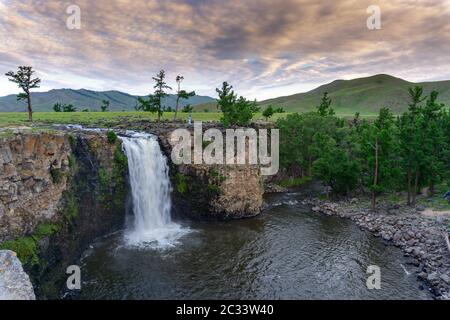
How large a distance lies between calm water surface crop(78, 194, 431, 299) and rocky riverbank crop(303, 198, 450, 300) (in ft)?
4.08

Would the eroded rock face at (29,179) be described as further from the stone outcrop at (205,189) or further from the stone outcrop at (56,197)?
the stone outcrop at (205,189)

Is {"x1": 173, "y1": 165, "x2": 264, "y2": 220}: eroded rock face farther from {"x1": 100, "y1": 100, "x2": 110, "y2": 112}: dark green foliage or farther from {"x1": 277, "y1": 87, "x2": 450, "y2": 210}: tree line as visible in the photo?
{"x1": 100, "y1": 100, "x2": 110, "y2": 112}: dark green foliage

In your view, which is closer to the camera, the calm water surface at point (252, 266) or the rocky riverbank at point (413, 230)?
the calm water surface at point (252, 266)

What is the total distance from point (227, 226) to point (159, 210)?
881cm

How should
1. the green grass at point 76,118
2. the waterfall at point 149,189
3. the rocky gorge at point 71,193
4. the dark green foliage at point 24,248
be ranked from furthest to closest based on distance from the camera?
the green grass at point 76,118, the waterfall at point 149,189, the rocky gorge at point 71,193, the dark green foliage at point 24,248

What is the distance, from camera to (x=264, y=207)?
46750mm

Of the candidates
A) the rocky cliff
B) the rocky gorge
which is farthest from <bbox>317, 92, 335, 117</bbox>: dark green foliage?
the rocky cliff

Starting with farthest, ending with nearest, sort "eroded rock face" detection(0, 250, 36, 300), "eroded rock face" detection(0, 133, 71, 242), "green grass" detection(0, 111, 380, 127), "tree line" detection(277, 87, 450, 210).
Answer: "green grass" detection(0, 111, 380, 127) → "tree line" detection(277, 87, 450, 210) → "eroded rock face" detection(0, 133, 71, 242) → "eroded rock face" detection(0, 250, 36, 300)

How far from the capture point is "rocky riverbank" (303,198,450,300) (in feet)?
87.7

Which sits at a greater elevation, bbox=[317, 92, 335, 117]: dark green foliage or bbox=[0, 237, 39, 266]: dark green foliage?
bbox=[317, 92, 335, 117]: dark green foliage

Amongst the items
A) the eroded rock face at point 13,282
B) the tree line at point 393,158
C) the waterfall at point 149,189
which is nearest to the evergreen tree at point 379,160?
the tree line at point 393,158

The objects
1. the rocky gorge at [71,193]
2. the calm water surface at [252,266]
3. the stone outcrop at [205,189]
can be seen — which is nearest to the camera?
the rocky gorge at [71,193]

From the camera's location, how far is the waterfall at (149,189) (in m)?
36.9

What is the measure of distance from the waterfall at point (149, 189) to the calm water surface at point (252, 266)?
9.42 ft
